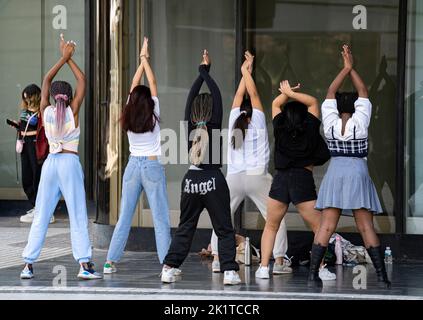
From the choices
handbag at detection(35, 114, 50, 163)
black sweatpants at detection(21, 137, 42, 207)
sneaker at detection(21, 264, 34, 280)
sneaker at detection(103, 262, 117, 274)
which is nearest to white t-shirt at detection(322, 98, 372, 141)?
sneaker at detection(103, 262, 117, 274)

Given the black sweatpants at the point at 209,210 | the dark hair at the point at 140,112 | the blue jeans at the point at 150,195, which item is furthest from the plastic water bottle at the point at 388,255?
the dark hair at the point at 140,112

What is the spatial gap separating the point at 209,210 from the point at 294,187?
1.01 m

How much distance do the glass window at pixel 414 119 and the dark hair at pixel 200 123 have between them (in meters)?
3.26

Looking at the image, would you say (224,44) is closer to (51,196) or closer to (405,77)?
(405,77)

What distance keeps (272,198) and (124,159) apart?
3.05m

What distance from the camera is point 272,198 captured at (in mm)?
11547

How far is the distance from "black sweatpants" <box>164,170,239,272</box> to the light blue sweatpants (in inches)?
38.8

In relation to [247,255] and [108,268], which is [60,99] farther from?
[247,255]

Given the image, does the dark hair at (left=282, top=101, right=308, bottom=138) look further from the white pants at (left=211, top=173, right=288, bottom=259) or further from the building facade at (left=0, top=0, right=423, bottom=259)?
the building facade at (left=0, top=0, right=423, bottom=259)

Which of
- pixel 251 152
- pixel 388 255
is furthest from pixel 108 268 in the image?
pixel 388 255

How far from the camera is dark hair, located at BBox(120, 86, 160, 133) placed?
11281 mm

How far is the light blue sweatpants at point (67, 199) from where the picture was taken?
11.3 m

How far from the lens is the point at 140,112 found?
37.1ft
